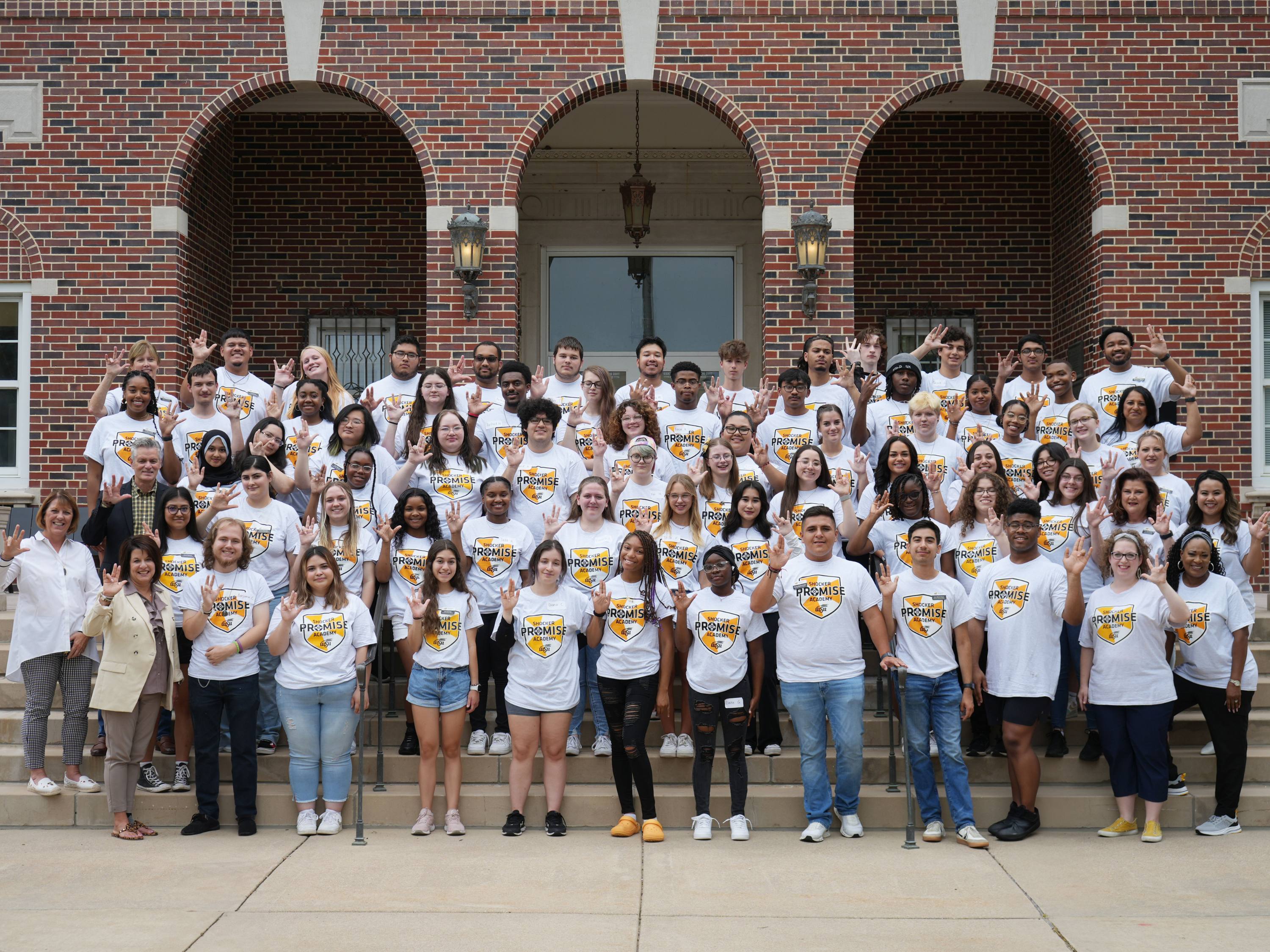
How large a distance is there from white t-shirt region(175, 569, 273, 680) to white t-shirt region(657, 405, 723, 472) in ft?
9.49

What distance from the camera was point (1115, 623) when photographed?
6.81m

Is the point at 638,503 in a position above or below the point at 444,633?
above

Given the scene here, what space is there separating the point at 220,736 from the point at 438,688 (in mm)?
1262

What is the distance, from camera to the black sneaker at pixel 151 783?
719 centimetres

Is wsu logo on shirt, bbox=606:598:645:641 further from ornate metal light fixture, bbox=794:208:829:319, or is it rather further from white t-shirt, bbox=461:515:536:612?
ornate metal light fixture, bbox=794:208:829:319

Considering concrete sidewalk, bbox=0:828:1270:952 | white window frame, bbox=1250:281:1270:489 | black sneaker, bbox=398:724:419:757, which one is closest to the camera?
concrete sidewalk, bbox=0:828:1270:952

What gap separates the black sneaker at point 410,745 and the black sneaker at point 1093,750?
395 centimetres

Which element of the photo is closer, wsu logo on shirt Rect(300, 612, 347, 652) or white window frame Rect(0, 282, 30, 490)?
wsu logo on shirt Rect(300, 612, 347, 652)

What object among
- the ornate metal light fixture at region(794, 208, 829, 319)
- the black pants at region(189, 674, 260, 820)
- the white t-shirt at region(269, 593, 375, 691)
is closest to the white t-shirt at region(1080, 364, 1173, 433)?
the ornate metal light fixture at region(794, 208, 829, 319)

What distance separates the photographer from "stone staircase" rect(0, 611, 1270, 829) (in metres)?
7.02

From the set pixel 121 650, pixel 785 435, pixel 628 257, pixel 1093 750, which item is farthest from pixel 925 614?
pixel 628 257

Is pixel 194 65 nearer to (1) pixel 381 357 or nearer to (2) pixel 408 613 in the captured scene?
(1) pixel 381 357

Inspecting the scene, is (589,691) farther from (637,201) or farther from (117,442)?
(637,201)

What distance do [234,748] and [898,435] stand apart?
427cm
